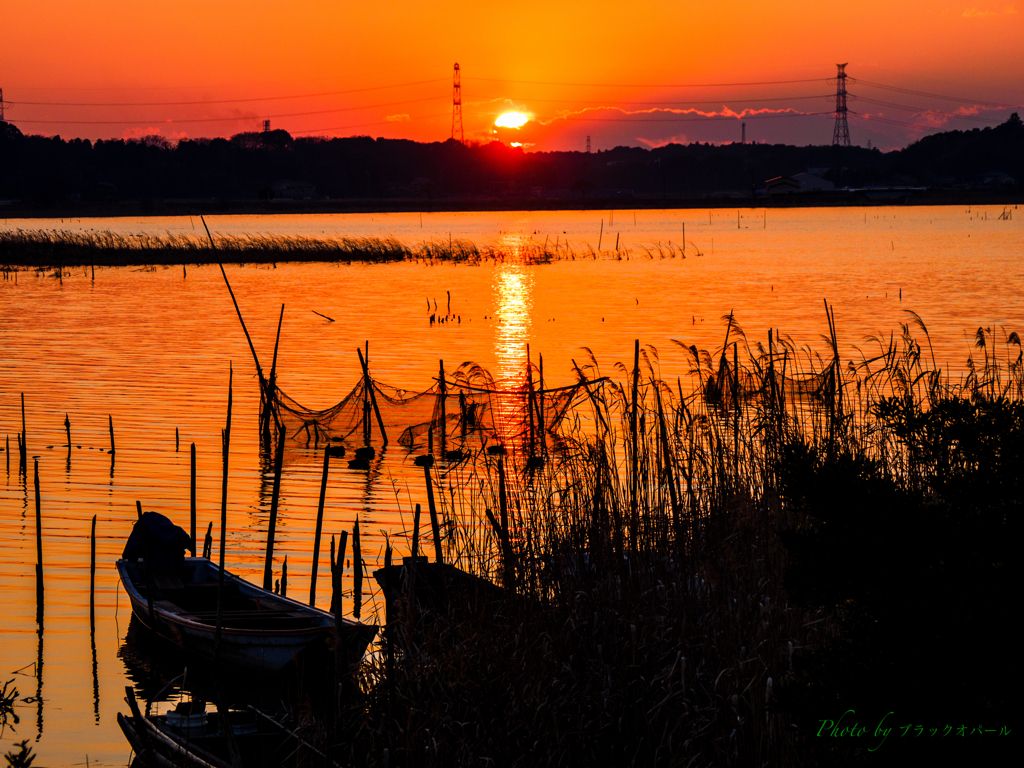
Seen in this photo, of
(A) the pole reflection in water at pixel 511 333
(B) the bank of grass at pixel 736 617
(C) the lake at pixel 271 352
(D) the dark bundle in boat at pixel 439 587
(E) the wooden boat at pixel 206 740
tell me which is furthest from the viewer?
(A) the pole reflection in water at pixel 511 333

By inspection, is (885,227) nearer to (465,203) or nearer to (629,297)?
(629,297)

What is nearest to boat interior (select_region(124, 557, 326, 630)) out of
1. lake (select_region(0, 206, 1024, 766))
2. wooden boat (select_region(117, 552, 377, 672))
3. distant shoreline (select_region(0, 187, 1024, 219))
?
wooden boat (select_region(117, 552, 377, 672))

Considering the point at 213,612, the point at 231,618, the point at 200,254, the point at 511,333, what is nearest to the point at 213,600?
the point at 213,612

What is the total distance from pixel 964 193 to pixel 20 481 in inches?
7619

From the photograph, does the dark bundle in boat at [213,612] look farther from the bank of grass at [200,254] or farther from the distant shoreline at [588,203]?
the distant shoreline at [588,203]

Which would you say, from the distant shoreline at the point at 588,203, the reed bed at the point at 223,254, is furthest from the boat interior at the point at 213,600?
the distant shoreline at the point at 588,203

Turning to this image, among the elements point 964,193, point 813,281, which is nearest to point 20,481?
point 813,281

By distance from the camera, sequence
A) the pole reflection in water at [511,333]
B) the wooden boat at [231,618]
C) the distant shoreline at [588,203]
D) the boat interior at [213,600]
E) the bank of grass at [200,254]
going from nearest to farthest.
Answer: the wooden boat at [231,618] → the boat interior at [213,600] → the pole reflection in water at [511,333] → the bank of grass at [200,254] → the distant shoreline at [588,203]

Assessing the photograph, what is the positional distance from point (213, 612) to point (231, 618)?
74 centimetres

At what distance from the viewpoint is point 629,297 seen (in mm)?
42656

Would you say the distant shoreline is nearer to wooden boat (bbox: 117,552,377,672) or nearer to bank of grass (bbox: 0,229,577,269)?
bank of grass (bbox: 0,229,577,269)

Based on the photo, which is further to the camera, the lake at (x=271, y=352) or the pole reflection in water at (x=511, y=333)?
the pole reflection in water at (x=511, y=333)

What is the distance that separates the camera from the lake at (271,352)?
36.1 feet

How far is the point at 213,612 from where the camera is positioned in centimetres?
1004
